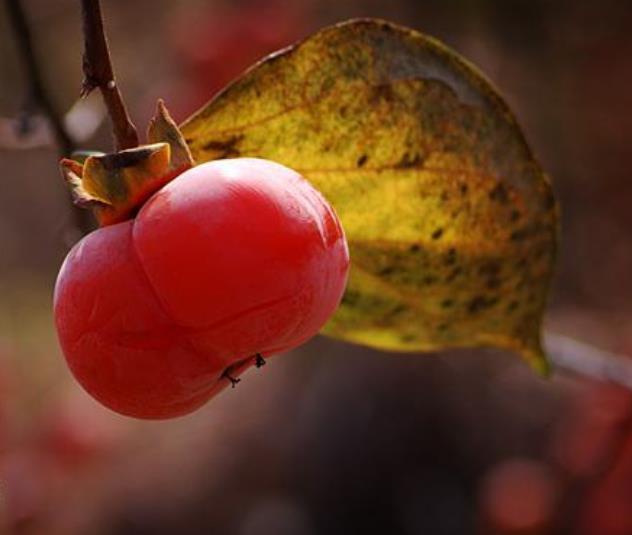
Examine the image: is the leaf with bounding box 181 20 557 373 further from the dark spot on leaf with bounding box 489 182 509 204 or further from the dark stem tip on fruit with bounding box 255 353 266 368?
the dark stem tip on fruit with bounding box 255 353 266 368

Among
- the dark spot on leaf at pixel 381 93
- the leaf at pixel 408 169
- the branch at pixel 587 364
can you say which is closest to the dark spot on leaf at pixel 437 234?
the leaf at pixel 408 169

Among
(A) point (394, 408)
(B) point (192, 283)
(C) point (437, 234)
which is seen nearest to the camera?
(B) point (192, 283)

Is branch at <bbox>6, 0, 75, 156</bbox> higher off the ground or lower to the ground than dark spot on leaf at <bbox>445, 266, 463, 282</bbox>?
higher

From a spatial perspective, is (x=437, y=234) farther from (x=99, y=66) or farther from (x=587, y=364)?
(x=587, y=364)

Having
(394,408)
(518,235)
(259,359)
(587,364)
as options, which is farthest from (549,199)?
(394,408)

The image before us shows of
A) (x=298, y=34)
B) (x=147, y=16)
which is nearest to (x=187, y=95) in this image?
(x=298, y=34)

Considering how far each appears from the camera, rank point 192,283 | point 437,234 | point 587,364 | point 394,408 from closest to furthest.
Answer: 1. point 192,283
2. point 437,234
3. point 587,364
4. point 394,408

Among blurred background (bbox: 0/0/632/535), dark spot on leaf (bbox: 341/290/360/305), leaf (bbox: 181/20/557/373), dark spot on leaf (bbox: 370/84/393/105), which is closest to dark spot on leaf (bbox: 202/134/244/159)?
leaf (bbox: 181/20/557/373)
